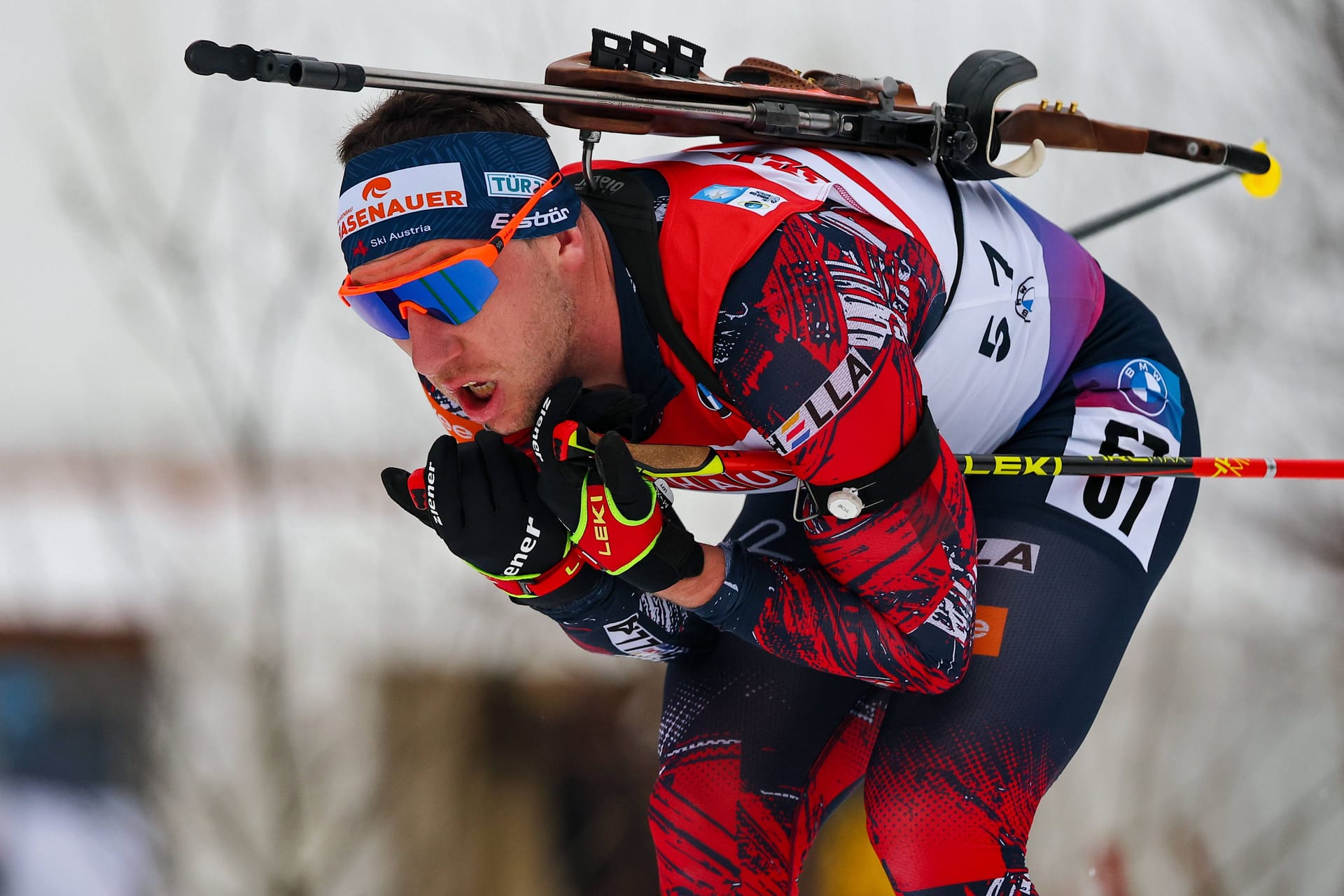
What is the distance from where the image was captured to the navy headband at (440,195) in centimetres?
133

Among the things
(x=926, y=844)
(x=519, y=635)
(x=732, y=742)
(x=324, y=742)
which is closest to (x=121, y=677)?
(x=324, y=742)

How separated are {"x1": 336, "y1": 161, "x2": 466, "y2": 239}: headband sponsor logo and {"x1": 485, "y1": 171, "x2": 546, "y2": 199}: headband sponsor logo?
30 millimetres

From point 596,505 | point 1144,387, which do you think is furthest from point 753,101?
point 1144,387

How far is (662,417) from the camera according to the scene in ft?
4.86

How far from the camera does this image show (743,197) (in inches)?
53.7

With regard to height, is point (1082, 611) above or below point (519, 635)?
above

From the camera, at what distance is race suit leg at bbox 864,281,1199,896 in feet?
4.69

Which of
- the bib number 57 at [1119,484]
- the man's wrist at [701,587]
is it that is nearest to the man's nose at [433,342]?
the man's wrist at [701,587]

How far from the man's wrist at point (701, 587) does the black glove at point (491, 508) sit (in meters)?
0.14

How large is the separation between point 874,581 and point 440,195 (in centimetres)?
61

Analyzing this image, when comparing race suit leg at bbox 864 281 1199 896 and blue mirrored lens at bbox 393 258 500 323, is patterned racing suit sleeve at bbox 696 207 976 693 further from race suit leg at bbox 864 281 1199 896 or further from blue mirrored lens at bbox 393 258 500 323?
blue mirrored lens at bbox 393 258 500 323

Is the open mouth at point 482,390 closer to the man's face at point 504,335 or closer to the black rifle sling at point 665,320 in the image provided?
the man's face at point 504,335

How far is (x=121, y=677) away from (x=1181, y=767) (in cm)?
248

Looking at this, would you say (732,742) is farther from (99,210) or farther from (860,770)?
(99,210)
